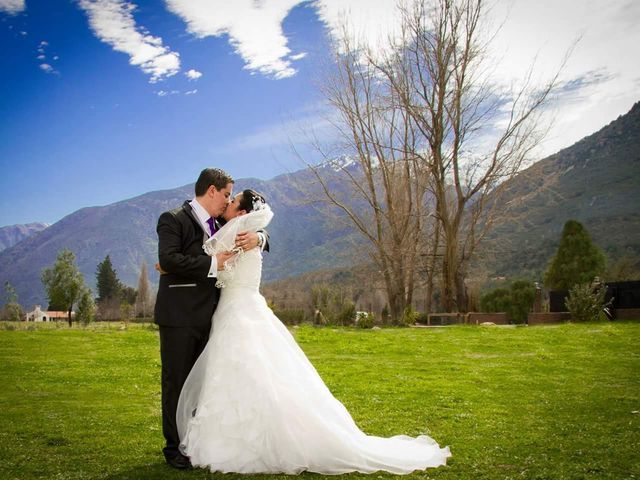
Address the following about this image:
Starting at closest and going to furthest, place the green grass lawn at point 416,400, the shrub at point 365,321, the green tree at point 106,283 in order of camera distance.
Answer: the green grass lawn at point 416,400
the shrub at point 365,321
the green tree at point 106,283

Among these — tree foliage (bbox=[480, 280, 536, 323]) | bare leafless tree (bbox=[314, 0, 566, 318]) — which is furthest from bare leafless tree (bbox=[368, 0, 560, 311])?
tree foliage (bbox=[480, 280, 536, 323])

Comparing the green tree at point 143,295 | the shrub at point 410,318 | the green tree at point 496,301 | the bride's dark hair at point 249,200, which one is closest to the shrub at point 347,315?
the shrub at point 410,318

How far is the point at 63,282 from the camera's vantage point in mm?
39312

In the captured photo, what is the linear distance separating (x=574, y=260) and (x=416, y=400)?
112 feet

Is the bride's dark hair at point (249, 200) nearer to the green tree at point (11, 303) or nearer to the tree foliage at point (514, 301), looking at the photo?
the green tree at point (11, 303)

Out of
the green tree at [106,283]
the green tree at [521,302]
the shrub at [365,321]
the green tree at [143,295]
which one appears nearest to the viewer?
the shrub at [365,321]

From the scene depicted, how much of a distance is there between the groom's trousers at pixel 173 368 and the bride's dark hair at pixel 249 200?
1.39 m

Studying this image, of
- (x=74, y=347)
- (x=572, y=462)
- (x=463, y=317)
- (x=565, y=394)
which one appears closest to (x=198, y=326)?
(x=572, y=462)

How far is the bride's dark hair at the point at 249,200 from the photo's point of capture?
20.7 ft

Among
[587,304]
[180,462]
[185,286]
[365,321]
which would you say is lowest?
[180,462]

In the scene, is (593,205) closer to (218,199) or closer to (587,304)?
(587,304)

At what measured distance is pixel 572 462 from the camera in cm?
559

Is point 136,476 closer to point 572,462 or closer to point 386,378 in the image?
point 572,462

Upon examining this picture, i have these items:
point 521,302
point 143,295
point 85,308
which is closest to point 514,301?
point 521,302
